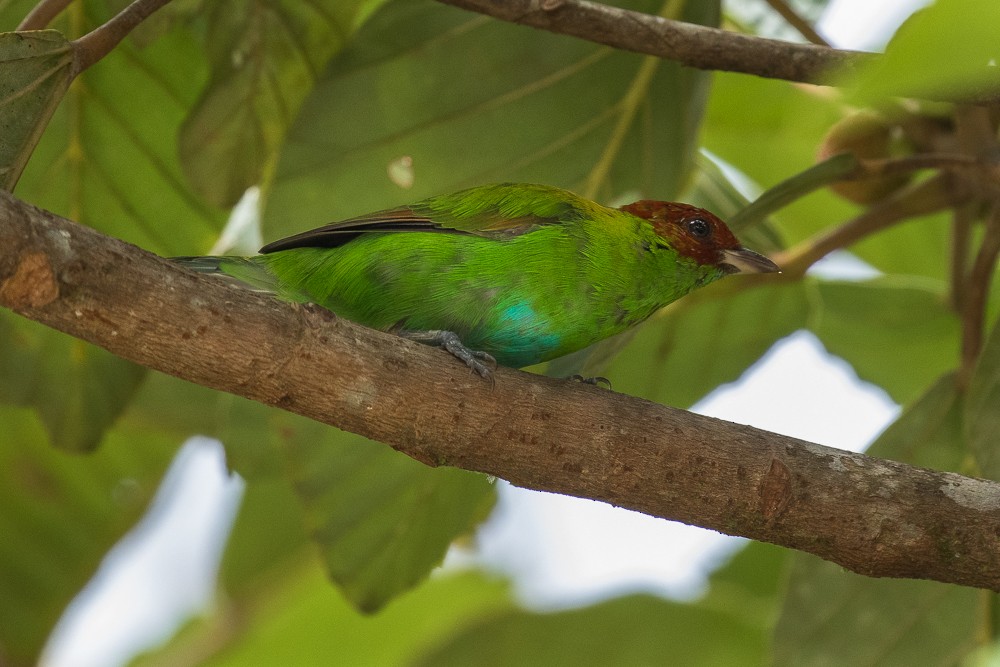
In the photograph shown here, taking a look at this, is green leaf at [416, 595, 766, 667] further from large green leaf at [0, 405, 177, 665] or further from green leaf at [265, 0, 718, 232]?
large green leaf at [0, 405, 177, 665]

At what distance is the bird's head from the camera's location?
3.15 metres

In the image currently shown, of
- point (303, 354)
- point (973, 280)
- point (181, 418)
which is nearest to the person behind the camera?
point (303, 354)

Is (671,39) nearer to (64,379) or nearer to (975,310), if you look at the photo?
(975,310)

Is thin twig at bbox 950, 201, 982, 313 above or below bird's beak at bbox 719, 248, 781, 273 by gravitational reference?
below

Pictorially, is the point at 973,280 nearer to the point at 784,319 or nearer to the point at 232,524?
the point at 784,319

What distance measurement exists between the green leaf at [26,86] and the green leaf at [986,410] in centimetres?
224

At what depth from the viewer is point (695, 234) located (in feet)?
10.4

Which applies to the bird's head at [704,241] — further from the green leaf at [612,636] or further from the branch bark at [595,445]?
the green leaf at [612,636]

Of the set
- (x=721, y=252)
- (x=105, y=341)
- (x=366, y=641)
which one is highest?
(x=105, y=341)

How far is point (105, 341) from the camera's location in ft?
5.81

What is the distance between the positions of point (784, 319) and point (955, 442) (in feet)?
2.21

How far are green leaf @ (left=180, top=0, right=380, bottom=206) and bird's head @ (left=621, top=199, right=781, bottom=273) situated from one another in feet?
3.58

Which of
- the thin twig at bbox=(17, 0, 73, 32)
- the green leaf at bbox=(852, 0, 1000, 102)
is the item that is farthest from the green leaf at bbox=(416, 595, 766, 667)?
the green leaf at bbox=(852, 0, 1000, 102)

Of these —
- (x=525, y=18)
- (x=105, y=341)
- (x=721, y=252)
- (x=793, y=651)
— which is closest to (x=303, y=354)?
(x=105, y=341)
